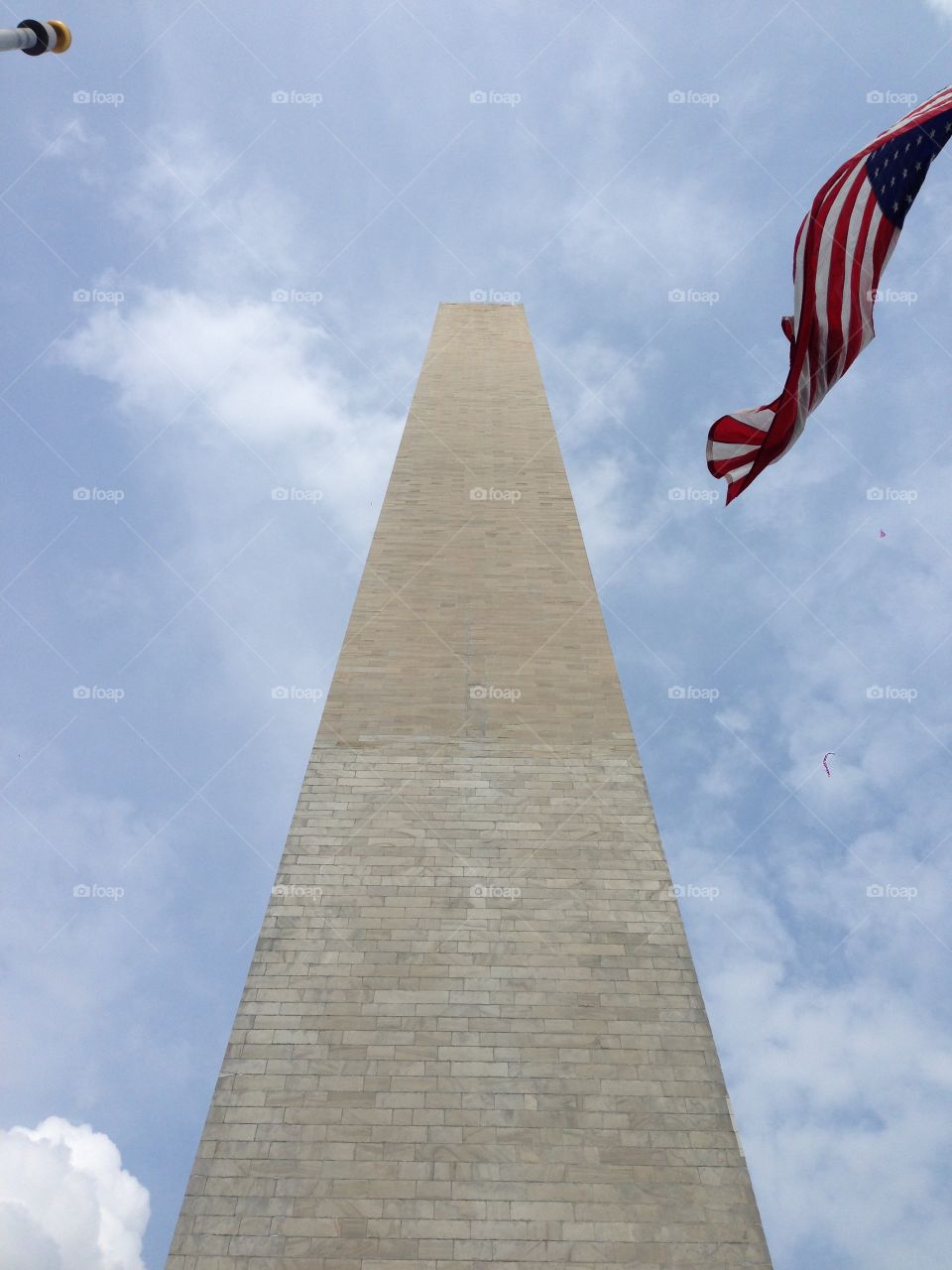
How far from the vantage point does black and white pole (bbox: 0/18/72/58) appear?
723cm

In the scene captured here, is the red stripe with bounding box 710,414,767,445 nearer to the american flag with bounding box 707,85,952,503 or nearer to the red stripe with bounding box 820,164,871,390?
the american flag with bounding box 707,85,952,503

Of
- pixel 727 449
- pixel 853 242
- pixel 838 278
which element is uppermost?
pixel 853 242

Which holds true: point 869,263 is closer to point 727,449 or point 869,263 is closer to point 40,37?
point 727,449

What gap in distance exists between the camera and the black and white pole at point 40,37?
723 centimetres

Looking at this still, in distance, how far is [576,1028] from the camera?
10609 millimetres

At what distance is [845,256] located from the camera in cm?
936

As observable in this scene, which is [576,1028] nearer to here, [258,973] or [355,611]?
[258,973]

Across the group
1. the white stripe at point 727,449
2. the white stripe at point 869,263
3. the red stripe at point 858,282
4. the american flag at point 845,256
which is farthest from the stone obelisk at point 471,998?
the white stripe at point 869,263

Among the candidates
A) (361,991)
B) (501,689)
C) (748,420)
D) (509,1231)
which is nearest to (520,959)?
(361,991)

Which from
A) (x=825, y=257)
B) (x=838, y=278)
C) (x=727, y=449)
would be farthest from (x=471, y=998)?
(x=825, y=257)

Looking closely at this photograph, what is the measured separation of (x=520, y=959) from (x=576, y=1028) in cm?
106

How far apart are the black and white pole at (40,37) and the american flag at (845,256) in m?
7.16

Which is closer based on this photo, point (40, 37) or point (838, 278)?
point (40, 37)

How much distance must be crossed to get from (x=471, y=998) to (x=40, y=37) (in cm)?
1031
